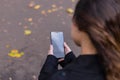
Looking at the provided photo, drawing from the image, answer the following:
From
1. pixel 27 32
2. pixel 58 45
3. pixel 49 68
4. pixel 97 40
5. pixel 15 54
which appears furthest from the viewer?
pixel 27 32

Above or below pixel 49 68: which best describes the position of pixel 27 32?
below

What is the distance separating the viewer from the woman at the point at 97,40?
1.60 metres

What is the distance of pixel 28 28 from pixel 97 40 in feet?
9.30

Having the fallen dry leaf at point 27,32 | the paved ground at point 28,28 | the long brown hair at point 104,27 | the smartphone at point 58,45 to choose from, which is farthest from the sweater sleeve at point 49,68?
the fallen dry leaf at point 27,32

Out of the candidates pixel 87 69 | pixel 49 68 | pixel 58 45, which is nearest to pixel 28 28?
pixel 58 45

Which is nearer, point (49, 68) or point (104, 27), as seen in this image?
point (104, 27)

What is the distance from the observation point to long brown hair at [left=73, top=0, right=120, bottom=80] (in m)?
1.59

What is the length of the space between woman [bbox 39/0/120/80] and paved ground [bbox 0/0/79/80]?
2010 mm

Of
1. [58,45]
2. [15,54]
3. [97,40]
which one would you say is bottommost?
[15,54]

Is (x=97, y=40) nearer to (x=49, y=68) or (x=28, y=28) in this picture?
(x=49, y=68)

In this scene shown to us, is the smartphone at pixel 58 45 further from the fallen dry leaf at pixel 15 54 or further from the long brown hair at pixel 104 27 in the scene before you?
the fallen dry leaf at pixel 15 54

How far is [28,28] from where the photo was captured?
14.3ft

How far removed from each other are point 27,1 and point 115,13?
3482mm

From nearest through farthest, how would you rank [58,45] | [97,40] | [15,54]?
[97,40], [58,45], [15,54]
